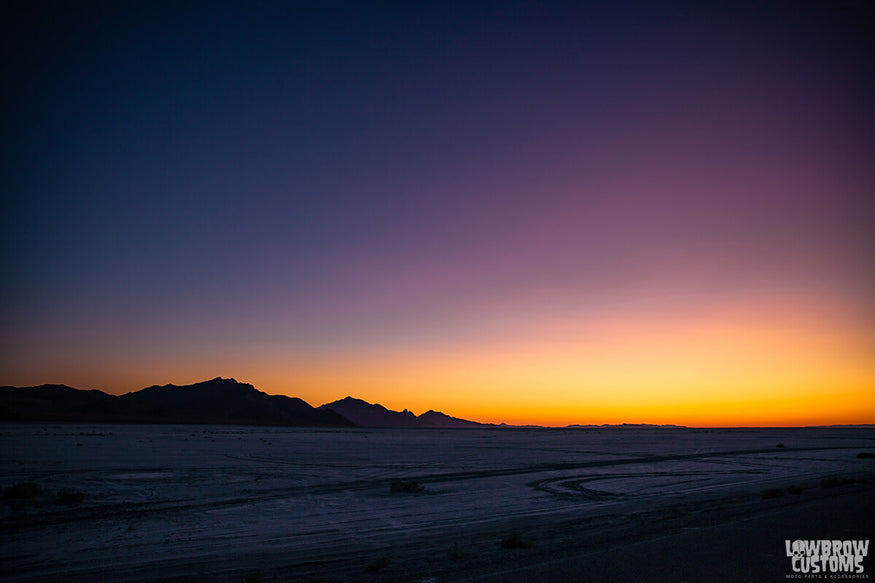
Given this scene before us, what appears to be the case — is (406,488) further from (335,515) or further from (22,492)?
(22,492)

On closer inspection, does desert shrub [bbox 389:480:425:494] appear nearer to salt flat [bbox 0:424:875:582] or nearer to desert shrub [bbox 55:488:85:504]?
salt flat [bbox 0:424:875:582]

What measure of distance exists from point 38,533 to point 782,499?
19.5 metres

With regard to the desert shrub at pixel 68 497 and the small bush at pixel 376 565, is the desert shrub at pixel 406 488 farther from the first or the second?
the small bush at pixel 376 565

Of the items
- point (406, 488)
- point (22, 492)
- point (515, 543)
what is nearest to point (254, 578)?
point (515, 543)

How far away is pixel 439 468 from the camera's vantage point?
96.1ft

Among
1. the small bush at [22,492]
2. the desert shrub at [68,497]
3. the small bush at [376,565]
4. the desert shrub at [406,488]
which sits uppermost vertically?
the small bush at [376,565]

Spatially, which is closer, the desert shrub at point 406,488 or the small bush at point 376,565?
the small bush at point 376,565

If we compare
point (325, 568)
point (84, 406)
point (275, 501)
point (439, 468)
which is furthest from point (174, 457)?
point (84, 406)

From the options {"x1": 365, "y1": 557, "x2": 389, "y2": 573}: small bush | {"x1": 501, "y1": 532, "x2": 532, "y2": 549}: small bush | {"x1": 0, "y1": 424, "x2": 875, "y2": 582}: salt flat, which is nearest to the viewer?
{"x1": 365, "y1": 557, "x2": 389, "y2": 573}: small bush

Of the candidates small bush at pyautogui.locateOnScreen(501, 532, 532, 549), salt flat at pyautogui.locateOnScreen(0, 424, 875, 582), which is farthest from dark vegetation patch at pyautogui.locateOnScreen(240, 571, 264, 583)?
small bush at pyautogui.locateOnScreen(501, 532, 532, 549)

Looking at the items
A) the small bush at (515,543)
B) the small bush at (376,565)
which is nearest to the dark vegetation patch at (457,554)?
the small bush at (515,543)

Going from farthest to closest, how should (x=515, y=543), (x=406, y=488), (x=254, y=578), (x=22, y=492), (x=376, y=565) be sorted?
(x=406, y=488) → (x=22, y=492) → (x=515, y=543) → (x=376, y=565) → (x=254, y=578)

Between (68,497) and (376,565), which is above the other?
(376,565)

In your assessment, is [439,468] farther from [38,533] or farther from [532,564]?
[532,564]
